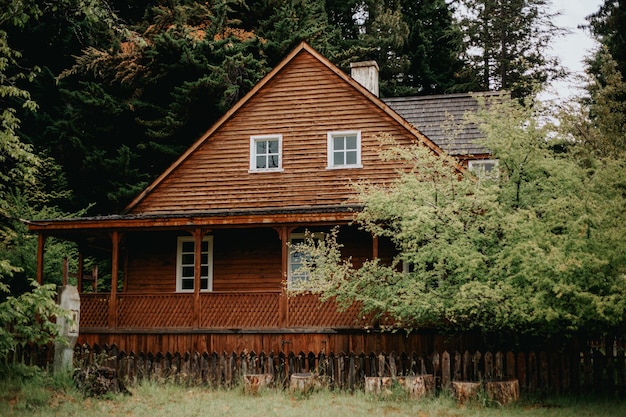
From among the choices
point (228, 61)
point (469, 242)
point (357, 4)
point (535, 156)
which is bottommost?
point (469, 242)

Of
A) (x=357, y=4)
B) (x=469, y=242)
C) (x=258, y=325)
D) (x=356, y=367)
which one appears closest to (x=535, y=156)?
(x=469, y=242)

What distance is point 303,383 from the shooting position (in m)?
14.0

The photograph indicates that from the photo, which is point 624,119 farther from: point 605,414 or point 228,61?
point 605,414

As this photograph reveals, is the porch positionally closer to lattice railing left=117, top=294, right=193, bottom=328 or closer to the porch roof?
lattice railing left=117, top=294, right=193, bottom=328

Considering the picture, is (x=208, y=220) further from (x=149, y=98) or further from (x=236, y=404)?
(x=149, y=98)

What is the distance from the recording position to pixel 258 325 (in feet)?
58.9

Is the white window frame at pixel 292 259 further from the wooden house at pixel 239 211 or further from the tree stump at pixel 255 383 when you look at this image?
the tree stump at pixel 255 383

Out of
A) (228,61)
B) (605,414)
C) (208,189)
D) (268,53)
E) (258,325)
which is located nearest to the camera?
(605,414)

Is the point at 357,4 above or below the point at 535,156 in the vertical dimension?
above

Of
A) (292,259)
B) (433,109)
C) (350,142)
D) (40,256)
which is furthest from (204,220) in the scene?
(433,109)

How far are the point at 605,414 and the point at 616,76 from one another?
23.7 metres

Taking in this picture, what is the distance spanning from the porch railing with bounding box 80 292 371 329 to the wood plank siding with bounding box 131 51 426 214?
379 cm

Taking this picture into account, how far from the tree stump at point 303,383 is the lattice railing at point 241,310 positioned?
3.64 metres

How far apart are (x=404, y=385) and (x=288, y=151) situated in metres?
9.97
